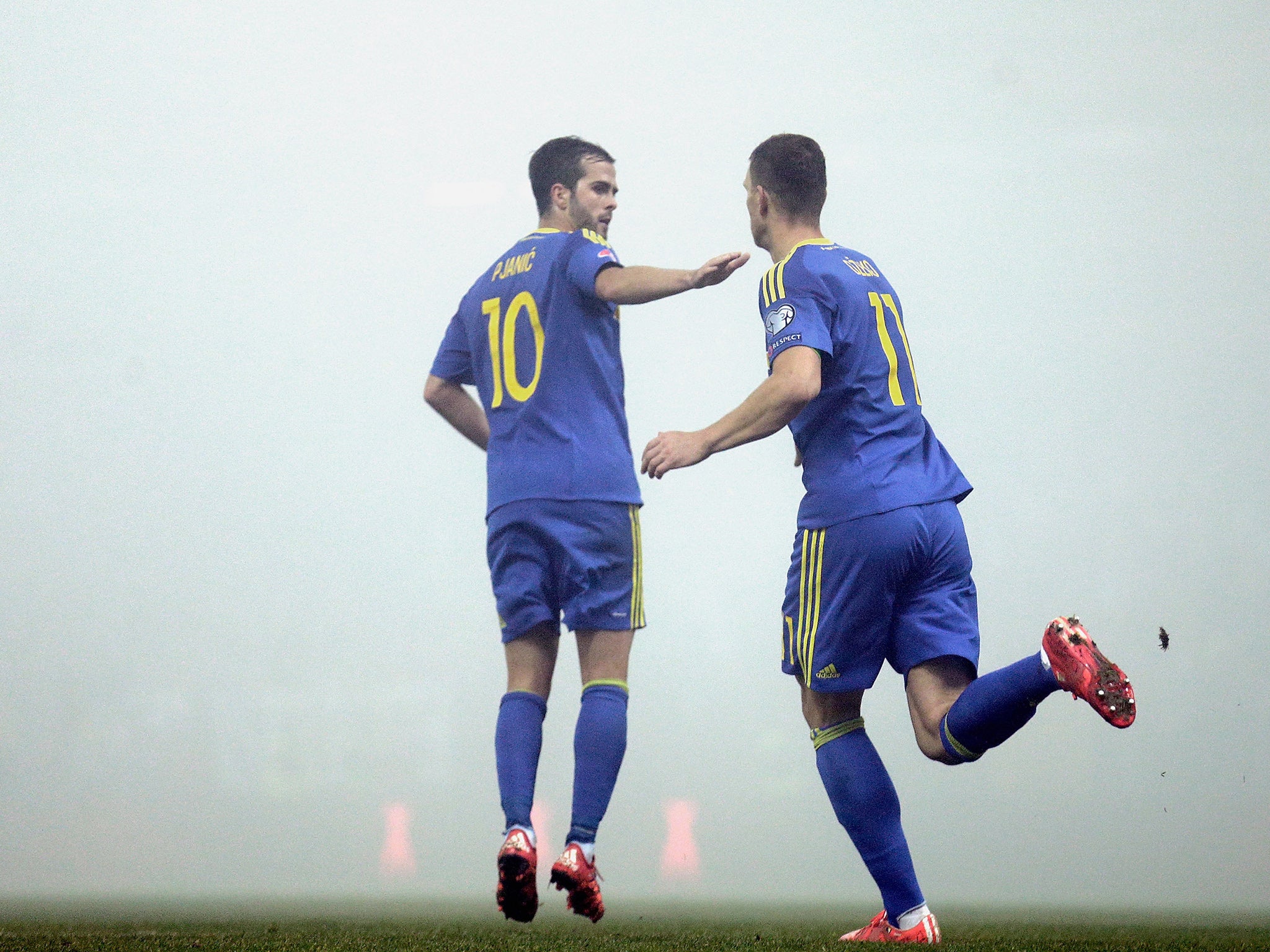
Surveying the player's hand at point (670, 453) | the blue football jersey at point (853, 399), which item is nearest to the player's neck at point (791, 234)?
the blue football jersey at point (853, 399)

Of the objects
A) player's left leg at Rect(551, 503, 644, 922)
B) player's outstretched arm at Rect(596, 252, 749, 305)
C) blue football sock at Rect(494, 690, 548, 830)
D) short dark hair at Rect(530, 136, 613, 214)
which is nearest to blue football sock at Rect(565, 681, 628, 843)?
player's left leg at Rect(551, 503, 644, 922)

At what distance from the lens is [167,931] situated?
3.53 m

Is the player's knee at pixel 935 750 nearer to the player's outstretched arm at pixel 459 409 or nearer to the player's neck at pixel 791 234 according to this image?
the player's neck at pixel 791 234

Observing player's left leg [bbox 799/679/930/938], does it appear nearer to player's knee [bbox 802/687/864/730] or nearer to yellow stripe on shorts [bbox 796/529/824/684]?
player's knee [bbox 802/687/864/730]

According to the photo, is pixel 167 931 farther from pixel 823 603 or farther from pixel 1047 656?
pixel 1047 656

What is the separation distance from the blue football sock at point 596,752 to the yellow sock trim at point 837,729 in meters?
0.64

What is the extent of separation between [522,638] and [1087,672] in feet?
5.88

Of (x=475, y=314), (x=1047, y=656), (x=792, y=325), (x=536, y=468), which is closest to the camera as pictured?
(x=1047, y=656)

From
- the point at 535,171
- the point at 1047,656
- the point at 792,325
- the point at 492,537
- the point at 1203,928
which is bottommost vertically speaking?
the point at 1203,928

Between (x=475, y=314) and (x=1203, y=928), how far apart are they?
373cm

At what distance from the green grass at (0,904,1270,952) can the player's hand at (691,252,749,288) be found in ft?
5.94

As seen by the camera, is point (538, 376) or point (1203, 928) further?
point (1203, 928)

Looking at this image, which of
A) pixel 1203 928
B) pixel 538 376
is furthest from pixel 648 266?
pixel 1203 928

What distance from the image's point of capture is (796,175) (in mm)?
3521
